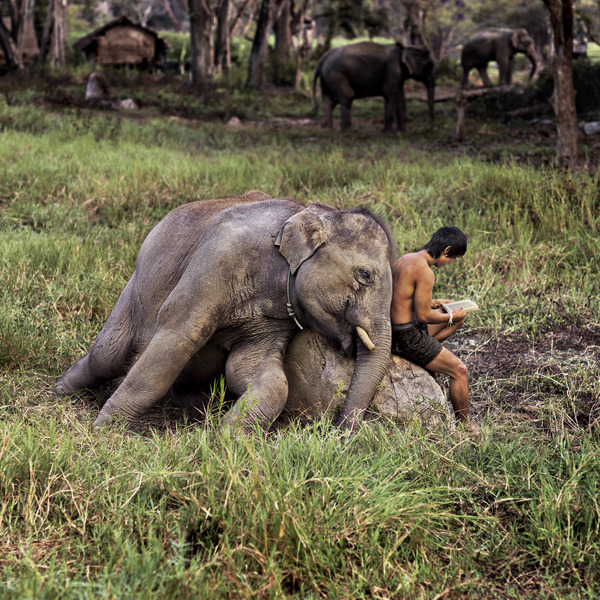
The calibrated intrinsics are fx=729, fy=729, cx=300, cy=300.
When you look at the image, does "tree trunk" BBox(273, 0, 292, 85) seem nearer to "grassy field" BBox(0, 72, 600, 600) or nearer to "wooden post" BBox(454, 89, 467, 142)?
"wooden post" BBox(454, 89, 467, 142)

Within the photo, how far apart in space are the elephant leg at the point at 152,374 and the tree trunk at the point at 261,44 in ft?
58.6

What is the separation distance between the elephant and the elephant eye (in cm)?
1202

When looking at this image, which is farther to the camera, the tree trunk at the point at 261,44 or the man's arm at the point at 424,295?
the tree trunk at the point at 261,44

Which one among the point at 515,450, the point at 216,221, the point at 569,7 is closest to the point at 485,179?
the point at 569,7

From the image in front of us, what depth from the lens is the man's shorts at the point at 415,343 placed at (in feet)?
12.4

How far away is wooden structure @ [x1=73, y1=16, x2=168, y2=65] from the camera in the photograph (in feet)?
81.7

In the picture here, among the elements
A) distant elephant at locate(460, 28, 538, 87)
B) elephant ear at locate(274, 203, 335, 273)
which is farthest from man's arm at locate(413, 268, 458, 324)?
distant elephant at locate(460, 28, 538, 87)

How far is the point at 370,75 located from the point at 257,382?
42.7ft

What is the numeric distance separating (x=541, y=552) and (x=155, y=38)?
87.7ft

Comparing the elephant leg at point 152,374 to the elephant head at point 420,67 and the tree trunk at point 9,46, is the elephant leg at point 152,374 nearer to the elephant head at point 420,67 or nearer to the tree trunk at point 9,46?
the elephant head at point 420,67

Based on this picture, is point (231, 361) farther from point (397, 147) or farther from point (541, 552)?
point (397, 147)

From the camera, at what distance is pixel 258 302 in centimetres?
365

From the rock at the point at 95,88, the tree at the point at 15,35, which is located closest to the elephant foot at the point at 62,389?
the rock at the point at 95,88

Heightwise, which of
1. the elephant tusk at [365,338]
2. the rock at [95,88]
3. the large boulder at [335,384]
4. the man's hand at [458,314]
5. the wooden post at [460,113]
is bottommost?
the large boulder at [335,384]
